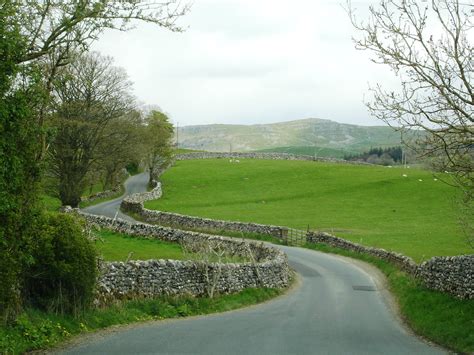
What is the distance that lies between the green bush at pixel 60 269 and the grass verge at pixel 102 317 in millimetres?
490

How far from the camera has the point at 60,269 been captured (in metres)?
15.7

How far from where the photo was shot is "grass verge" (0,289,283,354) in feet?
43.8

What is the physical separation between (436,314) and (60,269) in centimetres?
1259

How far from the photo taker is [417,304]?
864 inches

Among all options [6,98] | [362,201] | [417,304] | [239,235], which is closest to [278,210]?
[362,201]

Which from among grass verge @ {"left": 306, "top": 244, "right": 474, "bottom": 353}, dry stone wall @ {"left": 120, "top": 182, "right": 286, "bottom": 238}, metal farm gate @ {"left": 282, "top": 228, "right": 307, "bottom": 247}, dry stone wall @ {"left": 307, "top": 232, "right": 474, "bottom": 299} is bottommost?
metal farm gate @ {"left": 282, "top": 228, "right": 307, "bottom": 247}

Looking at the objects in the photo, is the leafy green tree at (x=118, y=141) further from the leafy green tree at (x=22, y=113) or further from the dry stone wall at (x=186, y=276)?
the leafy green tree at (x=22, y=113)

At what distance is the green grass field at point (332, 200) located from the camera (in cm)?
4453

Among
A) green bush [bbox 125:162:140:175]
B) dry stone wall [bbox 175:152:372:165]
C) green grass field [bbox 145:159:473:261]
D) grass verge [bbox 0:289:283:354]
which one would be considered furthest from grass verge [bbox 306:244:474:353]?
dry stone wall [bbox 175:152:372:165]

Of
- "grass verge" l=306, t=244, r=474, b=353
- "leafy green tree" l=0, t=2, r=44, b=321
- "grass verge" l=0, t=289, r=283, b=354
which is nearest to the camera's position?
"leafy green tree" l=0, t=2, r=44, b=321

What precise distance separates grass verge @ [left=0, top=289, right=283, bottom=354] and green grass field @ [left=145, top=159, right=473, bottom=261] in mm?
13969

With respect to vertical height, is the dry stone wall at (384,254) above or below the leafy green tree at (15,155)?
below

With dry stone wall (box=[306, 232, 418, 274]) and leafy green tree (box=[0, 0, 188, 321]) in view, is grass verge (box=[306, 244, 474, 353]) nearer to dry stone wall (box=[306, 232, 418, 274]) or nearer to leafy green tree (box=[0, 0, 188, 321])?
dry stone wall (box=[306, 232, 418, 274])

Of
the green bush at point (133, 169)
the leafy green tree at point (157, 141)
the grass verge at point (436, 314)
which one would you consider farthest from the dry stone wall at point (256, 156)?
the grass verge at point (436, 314)
